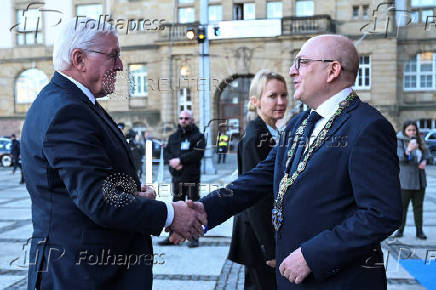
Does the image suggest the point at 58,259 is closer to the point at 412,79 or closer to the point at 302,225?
the point at 302,225

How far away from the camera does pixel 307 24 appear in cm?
2561

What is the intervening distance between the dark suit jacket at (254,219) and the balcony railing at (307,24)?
23.3 meters

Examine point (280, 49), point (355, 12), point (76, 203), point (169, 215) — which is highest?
point (355, 12)

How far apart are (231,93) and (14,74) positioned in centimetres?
1528

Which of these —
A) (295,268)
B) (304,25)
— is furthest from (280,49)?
(295,268)

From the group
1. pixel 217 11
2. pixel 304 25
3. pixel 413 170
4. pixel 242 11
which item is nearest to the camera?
pixel 413 170

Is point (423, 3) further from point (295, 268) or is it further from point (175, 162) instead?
point (295, 268)

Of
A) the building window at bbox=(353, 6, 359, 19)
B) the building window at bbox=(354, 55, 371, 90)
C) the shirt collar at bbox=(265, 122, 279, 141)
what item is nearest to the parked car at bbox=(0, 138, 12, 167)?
the building window at bbox=(354, 55, 371, 90)

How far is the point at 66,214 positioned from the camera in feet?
6.44

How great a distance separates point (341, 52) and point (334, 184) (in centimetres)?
63

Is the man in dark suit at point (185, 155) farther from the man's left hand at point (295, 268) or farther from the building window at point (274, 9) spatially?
the building window at point (274, 9)

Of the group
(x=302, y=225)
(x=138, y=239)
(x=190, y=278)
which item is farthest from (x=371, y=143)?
(x=190, y=278)

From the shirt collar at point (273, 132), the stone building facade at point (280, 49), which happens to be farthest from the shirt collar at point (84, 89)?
the stone building facade at point (280, 49)

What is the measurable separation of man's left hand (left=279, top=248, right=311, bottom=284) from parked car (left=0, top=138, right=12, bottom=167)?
24.6 m
